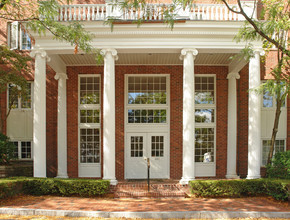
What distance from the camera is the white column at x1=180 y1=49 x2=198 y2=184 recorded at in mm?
9570

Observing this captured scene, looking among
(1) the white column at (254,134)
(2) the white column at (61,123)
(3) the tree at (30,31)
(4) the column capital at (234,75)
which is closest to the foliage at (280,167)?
(1) the white column at (254,134)

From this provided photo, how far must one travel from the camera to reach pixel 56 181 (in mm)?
9102

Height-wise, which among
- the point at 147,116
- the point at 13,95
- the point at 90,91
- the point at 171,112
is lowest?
the point at 147,116

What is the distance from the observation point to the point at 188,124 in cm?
961

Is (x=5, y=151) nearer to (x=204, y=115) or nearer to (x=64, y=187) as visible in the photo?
(x=64, y=187)

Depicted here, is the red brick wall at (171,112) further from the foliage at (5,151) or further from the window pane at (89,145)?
the foliage at (5,151)

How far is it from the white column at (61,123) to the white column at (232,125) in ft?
27.0

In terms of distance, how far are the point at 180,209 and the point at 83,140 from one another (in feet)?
24.2

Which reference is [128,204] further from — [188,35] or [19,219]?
[188,35]

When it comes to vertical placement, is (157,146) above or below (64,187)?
above

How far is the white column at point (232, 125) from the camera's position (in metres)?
12.4

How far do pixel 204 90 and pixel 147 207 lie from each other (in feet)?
24.9

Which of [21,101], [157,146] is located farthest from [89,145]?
[21,101]

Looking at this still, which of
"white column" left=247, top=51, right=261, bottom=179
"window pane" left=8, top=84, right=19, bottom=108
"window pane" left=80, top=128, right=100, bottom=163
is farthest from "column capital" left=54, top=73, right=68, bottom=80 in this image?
"white column" left=247, top=51, right=261, bottom=179
